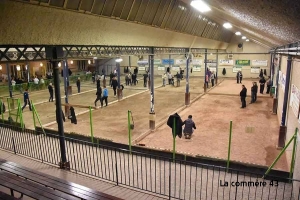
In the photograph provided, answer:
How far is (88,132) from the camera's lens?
11445mm

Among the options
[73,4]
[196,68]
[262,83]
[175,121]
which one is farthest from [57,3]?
[196,68]

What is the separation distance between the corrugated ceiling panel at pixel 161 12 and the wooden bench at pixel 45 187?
324 inches

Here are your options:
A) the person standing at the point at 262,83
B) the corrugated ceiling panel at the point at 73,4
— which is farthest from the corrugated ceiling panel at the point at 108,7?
the person standing at the point at 262,83

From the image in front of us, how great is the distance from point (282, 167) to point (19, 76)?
29.1 metres

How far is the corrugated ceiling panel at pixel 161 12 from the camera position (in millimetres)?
11141

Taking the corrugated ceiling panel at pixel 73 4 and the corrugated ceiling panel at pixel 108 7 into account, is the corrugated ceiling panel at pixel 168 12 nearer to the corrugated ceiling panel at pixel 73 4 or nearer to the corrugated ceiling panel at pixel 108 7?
the corrugated ceiling panel at pixel 108 7

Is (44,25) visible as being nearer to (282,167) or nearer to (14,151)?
(14,151)

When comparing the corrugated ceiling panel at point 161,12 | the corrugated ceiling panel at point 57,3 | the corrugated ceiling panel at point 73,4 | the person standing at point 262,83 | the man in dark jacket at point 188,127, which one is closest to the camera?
the corrugated ceiling panel at point 57,3

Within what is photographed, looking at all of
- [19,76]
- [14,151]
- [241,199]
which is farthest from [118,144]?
[19,76]

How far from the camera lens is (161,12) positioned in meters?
11.3

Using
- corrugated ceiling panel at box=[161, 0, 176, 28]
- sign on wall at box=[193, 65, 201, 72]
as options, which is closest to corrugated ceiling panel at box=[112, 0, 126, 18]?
corrugated ceiling panel at box=[161, 0, 176, 28]

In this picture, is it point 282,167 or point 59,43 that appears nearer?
point 59,43

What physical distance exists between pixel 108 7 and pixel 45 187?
5.93 m

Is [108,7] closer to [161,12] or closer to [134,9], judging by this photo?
[134,9]
